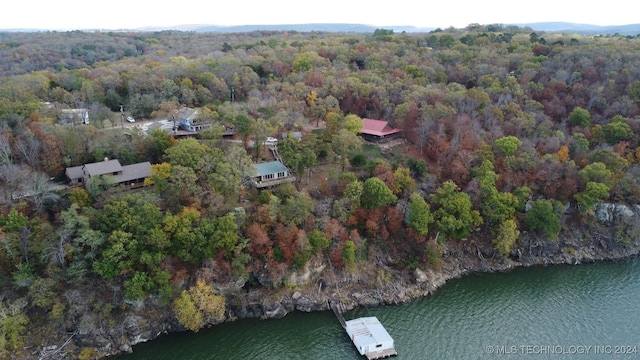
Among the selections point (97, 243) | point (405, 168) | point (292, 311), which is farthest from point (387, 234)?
point (97, 243)

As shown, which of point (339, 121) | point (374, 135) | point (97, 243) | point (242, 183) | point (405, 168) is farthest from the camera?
point (374, 135)

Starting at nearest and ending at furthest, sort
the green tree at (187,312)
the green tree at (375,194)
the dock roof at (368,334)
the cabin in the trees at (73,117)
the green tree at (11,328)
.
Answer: the green tree at (11,328), the dock roof at (368,334), the green tree at (187,312), the green tree at (375,194), the cabin in the trees at (73,117)

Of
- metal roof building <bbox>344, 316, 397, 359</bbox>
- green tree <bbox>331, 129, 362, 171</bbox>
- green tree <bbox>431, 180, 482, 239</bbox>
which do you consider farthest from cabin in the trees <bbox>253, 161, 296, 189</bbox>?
metal roof building <bbox>344, 316, 397, 359</bbox>

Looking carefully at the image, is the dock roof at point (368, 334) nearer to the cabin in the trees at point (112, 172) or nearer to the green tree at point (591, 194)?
the cabin in the trees at point (112, 172)

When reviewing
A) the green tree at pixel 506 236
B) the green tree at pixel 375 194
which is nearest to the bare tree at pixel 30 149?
the green tree at pixel 375 194

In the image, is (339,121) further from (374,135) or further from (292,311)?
(292,311)

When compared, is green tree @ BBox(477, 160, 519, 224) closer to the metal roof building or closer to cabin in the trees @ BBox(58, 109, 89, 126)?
the metal roof building

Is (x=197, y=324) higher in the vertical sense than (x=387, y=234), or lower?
lower
